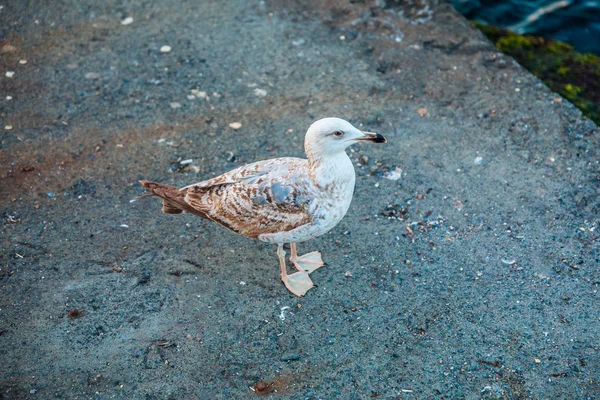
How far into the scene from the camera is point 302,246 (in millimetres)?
5746

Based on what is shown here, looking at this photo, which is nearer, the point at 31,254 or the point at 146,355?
the point at 146,355

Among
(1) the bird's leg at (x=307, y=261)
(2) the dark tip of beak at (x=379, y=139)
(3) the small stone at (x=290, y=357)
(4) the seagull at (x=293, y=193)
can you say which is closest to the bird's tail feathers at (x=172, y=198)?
(4) the seagull at (x=293, y=193)

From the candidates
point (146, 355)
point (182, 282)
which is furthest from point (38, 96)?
point (146, 355)

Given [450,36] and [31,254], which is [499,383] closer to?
[31,254]

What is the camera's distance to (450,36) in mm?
7848

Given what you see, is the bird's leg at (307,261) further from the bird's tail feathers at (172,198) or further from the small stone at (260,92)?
the small stone at (260,92)

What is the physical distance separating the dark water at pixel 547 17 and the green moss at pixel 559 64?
1.89ft

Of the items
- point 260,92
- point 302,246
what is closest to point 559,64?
point 260,92

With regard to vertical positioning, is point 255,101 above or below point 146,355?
above

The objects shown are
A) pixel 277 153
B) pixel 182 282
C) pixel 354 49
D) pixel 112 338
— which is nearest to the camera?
pixel 112 338

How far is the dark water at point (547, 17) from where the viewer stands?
9.41 meters

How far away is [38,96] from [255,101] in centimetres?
261

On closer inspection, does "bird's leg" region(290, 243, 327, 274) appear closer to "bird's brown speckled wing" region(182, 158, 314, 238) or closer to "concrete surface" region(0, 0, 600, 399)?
"concrete surface" region(0, 0, 600, 399)

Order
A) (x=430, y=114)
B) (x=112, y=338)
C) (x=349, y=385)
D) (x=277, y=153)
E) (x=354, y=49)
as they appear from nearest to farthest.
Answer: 1. (x=349, y=385)
2. (x=112, y=338)
3. (x=277, y=153)
4. (x=430, y=114)
5. (x=354, y=49)
